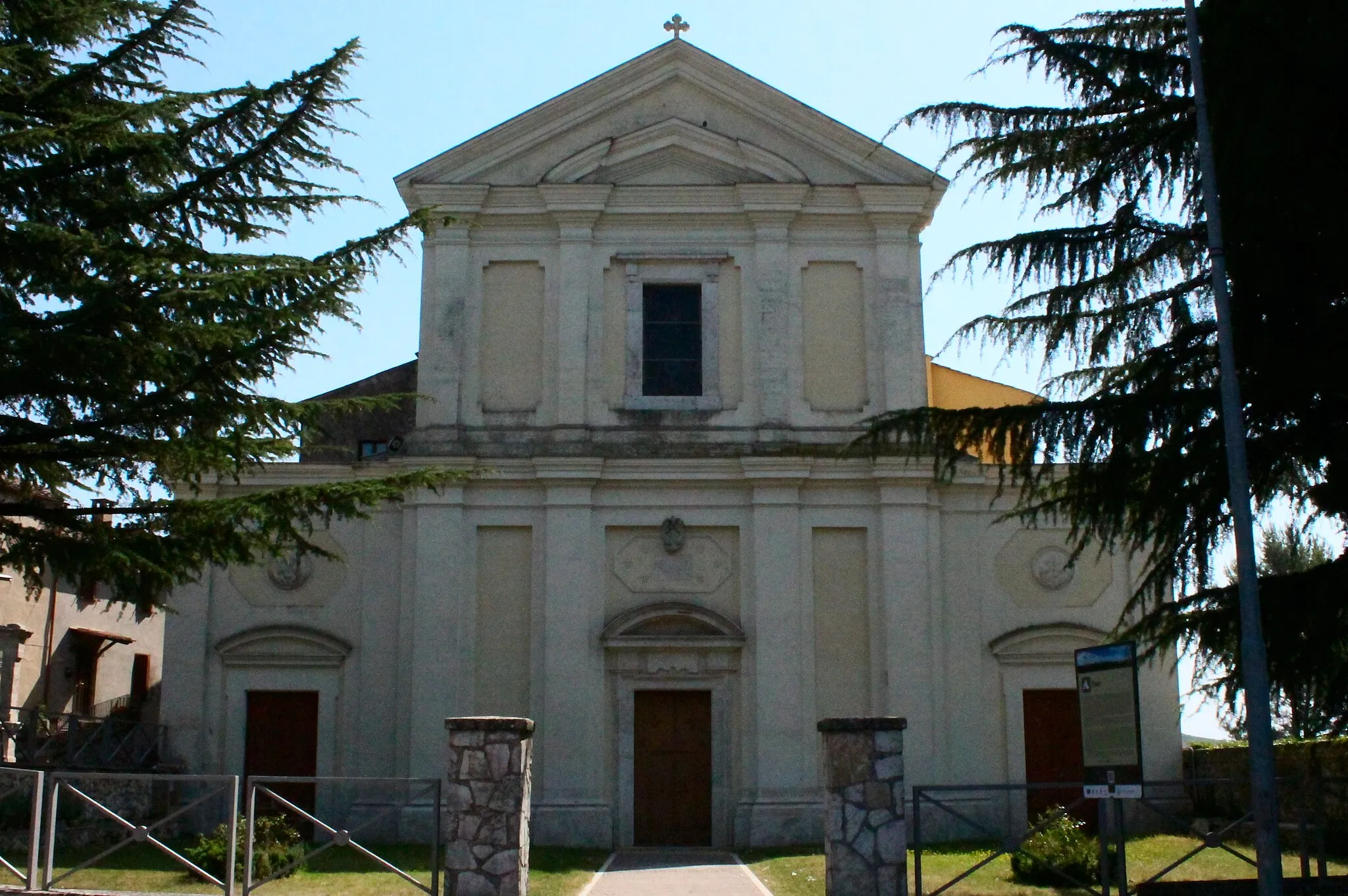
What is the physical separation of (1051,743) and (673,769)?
17.3 feet

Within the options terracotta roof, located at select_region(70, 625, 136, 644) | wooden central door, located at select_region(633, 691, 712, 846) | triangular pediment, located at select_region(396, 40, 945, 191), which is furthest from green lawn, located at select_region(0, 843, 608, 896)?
terracotta roof, located at select_region(70, 625, 136, 644)

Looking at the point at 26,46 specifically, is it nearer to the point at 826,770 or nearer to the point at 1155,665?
the point at 826,770

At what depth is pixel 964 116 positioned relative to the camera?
40.7 feet

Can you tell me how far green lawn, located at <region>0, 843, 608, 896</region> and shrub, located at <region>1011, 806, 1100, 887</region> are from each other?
439 centimetres

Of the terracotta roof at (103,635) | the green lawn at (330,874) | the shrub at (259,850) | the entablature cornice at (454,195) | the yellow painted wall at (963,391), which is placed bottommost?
the green lawn at (330,874)

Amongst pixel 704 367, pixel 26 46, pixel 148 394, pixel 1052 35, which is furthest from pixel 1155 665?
pixel 26 46

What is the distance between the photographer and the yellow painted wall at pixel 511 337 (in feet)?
66.5

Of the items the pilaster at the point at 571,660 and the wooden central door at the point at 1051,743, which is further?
the wooden central door at the point at 1051,743

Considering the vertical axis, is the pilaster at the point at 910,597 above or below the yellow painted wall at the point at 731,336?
below

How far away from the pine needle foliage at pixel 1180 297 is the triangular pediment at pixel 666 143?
27.0 feet

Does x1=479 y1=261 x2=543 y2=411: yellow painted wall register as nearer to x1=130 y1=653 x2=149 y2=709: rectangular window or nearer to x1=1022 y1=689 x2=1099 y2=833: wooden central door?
x1=1022 y1=689 x2=1099 y2=833: wooden central door

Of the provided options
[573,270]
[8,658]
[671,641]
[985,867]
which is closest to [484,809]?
[985,867]

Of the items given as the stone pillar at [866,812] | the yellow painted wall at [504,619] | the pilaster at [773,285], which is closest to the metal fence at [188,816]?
the yellow painted wall at [504,619]

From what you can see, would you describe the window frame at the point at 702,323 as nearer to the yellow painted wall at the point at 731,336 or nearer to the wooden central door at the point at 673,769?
the yellow painted wall at the point at 731,336
